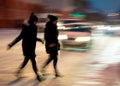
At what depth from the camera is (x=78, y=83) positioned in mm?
9242

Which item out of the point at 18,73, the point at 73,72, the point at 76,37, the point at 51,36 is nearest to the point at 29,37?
the point at 51,36

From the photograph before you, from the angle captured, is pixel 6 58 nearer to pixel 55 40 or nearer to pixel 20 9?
pixel 55 40

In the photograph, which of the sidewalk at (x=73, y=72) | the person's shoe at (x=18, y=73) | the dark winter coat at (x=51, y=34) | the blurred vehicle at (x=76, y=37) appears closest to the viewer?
the sidewalk at (x=73, y=72)

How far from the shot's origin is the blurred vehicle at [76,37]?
17.4m

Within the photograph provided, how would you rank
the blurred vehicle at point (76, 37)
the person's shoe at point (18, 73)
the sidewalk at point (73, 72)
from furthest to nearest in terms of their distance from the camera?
1. the blurred vehicle at point (76, 37)
2. the person's shoe at point (18, 73)
3. the sidewalk at point (73, 72)

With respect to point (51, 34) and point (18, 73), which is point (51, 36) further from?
point (18, 73)

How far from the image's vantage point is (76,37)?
17.3 m

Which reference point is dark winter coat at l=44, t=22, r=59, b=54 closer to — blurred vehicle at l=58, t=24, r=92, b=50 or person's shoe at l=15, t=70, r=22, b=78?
person's shoe at l=15, t=70, r=22, b=78

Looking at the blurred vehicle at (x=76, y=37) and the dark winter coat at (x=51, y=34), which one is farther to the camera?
the blurred vehicle at (x=76, y=37)

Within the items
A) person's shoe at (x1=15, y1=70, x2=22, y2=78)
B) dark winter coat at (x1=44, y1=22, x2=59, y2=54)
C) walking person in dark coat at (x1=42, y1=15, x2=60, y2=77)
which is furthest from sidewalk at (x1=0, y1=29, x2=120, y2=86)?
dark winter coat at (x1=44, y1=22, x2=59, y2=54)

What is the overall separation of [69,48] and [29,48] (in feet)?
27.7

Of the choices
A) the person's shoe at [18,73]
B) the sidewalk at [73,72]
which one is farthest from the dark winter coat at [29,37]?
the person's shoe at [18,73]

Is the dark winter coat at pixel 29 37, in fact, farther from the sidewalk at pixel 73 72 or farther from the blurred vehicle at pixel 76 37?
the blurred vehicle at pixel 76 37

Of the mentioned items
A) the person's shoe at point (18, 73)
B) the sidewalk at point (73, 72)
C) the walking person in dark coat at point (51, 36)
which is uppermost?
the walking person in dark coat at point (51, 36)
